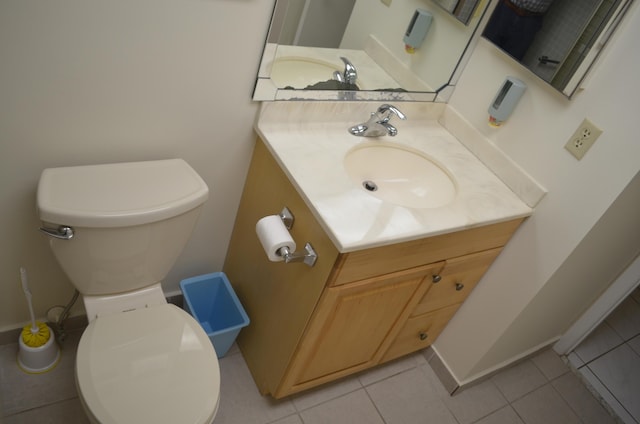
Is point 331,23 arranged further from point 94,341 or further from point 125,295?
point 94,341

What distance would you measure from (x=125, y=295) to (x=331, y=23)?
1.04 m

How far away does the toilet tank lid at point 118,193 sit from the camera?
111cm

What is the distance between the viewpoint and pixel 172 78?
1246mm

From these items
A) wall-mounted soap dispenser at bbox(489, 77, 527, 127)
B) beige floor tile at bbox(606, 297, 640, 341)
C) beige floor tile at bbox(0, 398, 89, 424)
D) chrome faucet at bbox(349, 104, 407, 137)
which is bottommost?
beige floor tile at bbox(0, 398, 89, 424)

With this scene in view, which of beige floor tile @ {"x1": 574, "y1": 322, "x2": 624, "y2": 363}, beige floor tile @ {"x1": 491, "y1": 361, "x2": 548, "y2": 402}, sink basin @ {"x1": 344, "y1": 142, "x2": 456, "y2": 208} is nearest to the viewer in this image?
sink basin @ {"x1": 344, "y1": 142, "x2": 456, "y2": 208}

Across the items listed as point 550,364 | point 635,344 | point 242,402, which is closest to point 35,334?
point 242,402

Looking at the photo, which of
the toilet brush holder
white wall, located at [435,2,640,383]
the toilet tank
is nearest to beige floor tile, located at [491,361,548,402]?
white wall, located at [435,2,640,383]

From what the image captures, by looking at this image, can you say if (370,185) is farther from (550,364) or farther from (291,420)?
(550,364)

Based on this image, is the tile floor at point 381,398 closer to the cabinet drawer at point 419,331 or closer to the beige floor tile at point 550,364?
the beige floor tile at point 550,364

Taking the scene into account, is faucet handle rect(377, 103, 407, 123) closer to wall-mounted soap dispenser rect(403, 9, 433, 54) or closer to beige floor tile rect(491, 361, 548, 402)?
wall-mounted soap dispenser rect(403, 9, 433, 54)

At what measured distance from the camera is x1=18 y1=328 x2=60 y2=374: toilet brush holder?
4.88 ft

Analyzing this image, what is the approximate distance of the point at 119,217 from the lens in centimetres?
115

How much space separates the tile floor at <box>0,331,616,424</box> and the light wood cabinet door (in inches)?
→ 5.9

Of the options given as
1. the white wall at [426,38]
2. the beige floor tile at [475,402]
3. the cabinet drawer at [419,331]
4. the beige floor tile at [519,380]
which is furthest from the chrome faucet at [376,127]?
the beige floor tile at [519,380]
